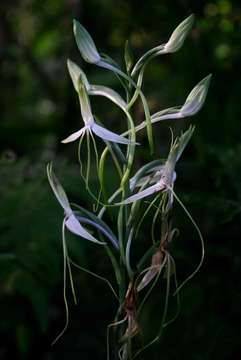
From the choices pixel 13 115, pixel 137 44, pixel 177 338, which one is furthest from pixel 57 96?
pixel 177 338

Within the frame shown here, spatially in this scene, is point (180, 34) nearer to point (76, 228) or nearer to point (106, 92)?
point (106, 92)

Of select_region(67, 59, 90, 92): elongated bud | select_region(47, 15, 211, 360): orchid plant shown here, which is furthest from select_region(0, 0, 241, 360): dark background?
select_region(67, 59, 90, 92): elongated bud

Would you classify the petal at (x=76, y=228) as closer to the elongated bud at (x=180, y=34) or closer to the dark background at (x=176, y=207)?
the elongated bud at (x=180, y=34)

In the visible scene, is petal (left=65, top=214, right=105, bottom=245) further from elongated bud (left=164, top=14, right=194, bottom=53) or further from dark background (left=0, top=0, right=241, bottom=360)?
dark background (left=0, top=0, right=241, bottom=360)

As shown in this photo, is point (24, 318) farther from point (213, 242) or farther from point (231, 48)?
point (231, 48)

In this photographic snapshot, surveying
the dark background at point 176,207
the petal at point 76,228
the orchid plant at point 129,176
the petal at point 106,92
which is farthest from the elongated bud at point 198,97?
the dark background at point 176,207

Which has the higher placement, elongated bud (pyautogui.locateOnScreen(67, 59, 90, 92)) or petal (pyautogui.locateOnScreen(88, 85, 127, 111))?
elongated bud (pyautogui.locateOnScreen(67, 59, 90, 92))

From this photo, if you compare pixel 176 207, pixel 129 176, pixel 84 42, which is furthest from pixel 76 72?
pixel 176 207

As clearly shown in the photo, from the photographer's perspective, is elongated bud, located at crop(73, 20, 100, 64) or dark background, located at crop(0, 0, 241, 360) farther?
dark background, located at crop(0, 0, 241, 360)
